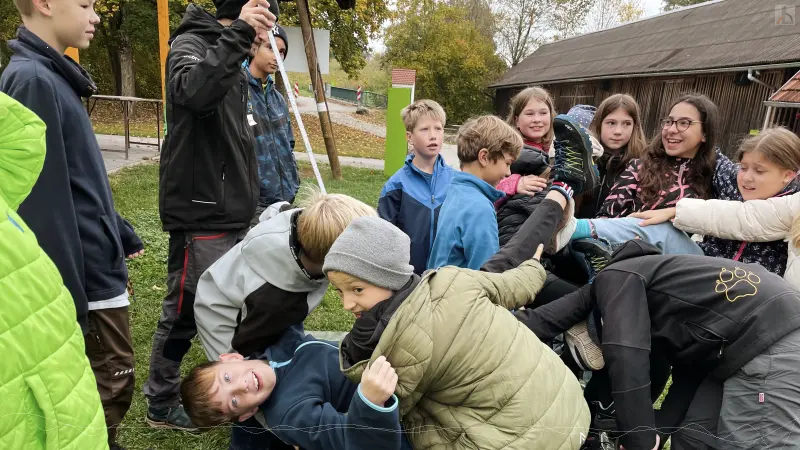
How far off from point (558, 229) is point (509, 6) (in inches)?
1795

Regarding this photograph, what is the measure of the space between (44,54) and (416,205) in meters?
2.16

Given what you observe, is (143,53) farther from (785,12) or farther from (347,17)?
(785,12)

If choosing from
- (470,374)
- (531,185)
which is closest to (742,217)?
(531,185)

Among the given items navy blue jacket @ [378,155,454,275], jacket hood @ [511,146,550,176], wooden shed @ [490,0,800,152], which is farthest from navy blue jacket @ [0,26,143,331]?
wooden shed @ [490,0,800,152]

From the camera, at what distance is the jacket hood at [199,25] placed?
283cm

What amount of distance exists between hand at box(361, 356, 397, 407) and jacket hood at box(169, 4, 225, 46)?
220cm

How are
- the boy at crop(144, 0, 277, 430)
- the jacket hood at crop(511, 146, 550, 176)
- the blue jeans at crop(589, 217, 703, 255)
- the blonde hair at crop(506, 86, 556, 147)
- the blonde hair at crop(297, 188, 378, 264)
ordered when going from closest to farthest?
the blonde hair at crop(297, 188, 378, 264) → the boy at crop(144, 0, 277, 430) → the blue jeans at crop(589, 217, 703, 255) → the jacket hood at crop(511, 146, 550, 176) → the blonde hair at crop(506, 86, 556, 147)

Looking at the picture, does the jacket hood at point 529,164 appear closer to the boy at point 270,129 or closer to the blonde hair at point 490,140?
the blonde hair at point 490,140

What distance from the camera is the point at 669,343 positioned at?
207 centimetres

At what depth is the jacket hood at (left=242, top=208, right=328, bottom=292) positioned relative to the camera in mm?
2051

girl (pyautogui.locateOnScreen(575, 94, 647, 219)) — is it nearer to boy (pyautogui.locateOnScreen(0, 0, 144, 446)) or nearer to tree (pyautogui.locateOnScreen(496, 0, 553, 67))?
boy (pyautogui.locateOnScreen(0, 0, 144, 446))

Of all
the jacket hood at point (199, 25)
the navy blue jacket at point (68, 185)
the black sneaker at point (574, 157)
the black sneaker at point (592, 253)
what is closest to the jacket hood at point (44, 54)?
the navy blue jacket at point (68, 185)

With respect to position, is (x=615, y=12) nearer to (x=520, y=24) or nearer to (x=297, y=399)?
(x=520, y=24)

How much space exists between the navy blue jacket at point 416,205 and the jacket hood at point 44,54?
6.37ft
